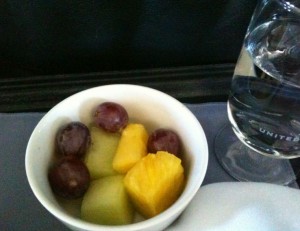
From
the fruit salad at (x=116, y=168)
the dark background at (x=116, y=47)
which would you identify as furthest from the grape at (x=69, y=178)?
the dark background at (x=116, y=47)

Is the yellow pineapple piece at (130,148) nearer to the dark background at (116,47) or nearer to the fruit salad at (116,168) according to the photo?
the fruit salad at (116,168)

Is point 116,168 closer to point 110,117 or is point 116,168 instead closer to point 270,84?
point 110,117

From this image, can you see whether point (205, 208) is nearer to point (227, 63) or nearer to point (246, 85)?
point (246, 85)

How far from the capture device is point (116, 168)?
44 cm

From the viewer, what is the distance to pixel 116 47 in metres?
0.59

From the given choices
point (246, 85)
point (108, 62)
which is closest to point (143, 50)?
point (108, 62)

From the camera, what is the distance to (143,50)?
1.98 ft

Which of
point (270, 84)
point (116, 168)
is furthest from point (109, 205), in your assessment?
point (270, 84)

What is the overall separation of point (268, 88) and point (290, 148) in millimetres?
68

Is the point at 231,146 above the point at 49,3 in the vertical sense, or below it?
below

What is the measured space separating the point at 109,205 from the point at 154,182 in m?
0.05

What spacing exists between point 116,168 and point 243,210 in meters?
0.12

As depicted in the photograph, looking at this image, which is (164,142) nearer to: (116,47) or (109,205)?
(109,205)

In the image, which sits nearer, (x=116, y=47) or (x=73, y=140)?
(x=73, y=140)
